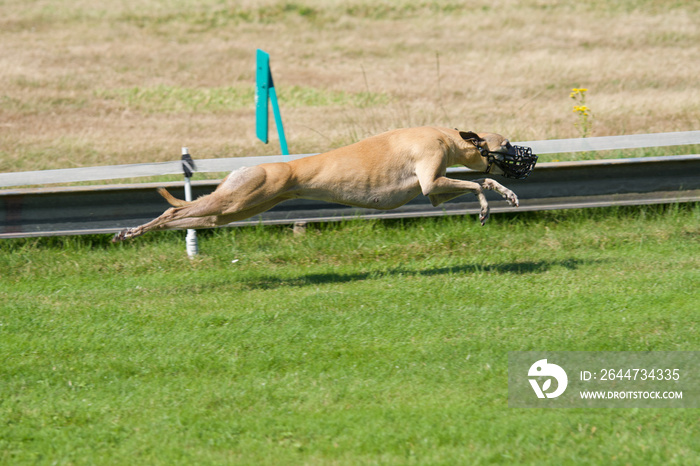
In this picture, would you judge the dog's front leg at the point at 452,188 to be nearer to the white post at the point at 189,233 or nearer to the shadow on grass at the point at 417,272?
the shadow on grass at the point at 417,272

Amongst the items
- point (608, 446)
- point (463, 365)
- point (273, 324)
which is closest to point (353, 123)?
point (273, 324)

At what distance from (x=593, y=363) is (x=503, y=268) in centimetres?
233

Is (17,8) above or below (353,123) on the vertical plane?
above

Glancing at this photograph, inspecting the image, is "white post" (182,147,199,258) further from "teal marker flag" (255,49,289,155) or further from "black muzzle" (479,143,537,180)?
"black muzzle" (479,143,537,180)

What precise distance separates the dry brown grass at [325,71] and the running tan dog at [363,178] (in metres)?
4.13

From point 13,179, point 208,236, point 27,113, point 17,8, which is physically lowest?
point 208,236

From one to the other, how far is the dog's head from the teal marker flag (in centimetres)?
348

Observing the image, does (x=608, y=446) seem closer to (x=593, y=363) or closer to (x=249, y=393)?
(x=593, y=363)

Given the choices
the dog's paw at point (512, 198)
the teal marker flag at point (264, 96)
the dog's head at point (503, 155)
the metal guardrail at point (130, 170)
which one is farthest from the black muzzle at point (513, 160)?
the teal marker flag at point (264, 96)

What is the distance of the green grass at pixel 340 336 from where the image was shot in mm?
4410

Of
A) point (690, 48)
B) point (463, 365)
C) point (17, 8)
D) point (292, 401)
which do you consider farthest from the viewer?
point (17, 8)

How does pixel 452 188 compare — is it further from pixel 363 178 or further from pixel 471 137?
pixel 363 178

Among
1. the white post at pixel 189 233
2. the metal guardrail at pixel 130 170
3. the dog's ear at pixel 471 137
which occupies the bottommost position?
the white post at pixel 189 233

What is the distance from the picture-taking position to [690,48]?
62.8 feet
